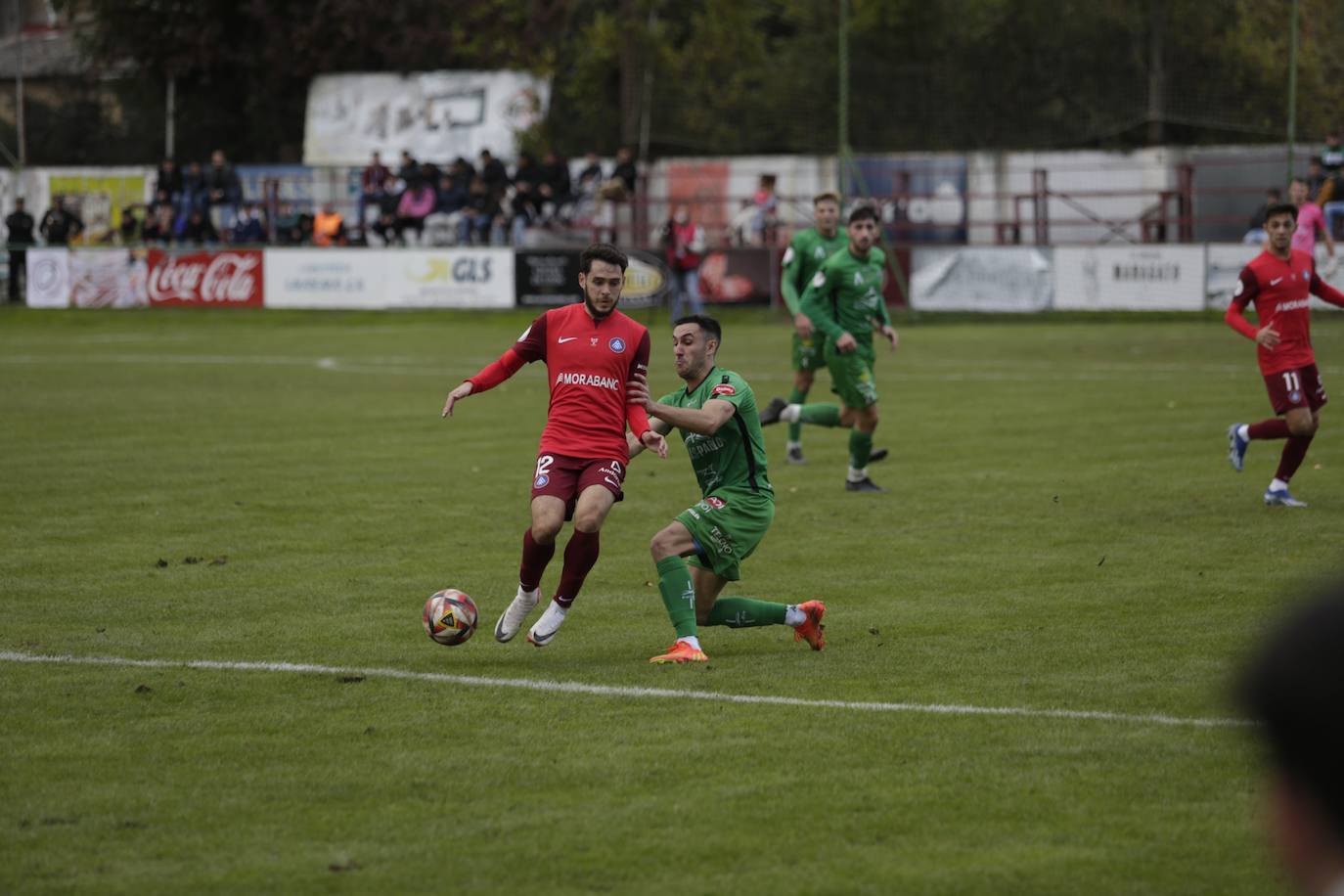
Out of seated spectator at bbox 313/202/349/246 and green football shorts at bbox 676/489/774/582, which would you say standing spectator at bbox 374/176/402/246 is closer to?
seated spectator at bbox 313/202/349/246

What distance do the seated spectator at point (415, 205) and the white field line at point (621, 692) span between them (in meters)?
31.8

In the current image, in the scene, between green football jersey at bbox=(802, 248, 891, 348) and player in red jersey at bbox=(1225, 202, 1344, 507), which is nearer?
player in red jersey at bbox=(1225, 202, 1344, 507)

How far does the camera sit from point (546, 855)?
537cm

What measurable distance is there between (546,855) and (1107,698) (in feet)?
9.61

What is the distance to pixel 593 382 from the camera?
8664 mm

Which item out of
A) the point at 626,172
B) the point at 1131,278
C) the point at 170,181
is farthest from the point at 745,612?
the point at 170,181

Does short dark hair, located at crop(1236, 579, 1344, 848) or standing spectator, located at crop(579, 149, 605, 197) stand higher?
standing spectator, located at crop(579, 149, 605, 197)

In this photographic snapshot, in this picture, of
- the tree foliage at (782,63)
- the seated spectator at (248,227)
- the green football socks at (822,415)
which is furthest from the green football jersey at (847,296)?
the seated spectator at (248,227)

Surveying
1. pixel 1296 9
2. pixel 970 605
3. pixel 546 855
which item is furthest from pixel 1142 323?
pixel 546 855

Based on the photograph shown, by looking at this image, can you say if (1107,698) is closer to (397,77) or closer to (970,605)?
(970,605)

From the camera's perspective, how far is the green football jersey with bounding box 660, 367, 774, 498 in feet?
28.1

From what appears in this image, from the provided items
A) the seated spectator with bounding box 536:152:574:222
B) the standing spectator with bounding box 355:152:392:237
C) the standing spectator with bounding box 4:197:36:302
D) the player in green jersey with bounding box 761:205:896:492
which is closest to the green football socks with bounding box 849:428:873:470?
the player in green jersey with bounding box 761:205:896:492

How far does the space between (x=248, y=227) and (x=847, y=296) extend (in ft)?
91.6

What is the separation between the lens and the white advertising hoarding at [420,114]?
4447 centimetres
